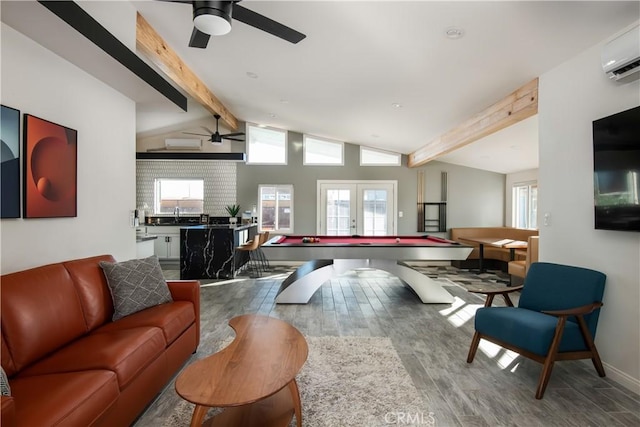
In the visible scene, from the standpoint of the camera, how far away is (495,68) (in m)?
3.19

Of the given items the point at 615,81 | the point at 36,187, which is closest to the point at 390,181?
the point at 615,81

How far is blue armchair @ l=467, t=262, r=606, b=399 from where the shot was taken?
225 centimetres

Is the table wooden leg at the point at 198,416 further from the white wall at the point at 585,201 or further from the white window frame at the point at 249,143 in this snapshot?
the white window frame at the point at 249,143

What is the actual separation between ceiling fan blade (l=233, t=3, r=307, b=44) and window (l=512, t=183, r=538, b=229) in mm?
6486

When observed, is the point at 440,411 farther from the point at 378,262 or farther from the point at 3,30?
the point at 3,30

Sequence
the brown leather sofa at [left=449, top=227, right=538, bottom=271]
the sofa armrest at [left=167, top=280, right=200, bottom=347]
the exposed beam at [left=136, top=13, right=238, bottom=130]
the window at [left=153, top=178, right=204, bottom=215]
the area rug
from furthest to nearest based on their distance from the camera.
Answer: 1. the window at [left=153, top=178, right=204, bottom=215]
2. the brown leather sofa at [left=449, top=227, right=538, bottom=271]
3. the exposed beam at [left=136, top=13, right=238, bottom=130]
4. the sofa armrest at [left=167, top=280, right=200, bottom=347]
5. the area rug

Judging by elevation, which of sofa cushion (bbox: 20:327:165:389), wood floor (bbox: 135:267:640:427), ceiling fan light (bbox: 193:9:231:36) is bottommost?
wood floor (bbox: 135:267:640:427)

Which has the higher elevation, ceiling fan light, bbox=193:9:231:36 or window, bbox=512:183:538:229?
ceiling fan light, bbox=193:9:231:36

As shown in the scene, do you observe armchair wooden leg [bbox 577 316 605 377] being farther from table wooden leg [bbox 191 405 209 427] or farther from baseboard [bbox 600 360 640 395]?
table wooden leg [bbox 191 405 209 427]

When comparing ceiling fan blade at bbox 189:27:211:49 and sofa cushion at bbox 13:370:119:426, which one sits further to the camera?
ceiling fan blade at bbox 189:27:211:49

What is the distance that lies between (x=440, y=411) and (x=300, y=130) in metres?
6.53

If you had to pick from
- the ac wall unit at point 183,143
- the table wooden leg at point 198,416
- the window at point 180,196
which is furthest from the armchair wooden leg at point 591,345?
the ac wall unit at point 183,143

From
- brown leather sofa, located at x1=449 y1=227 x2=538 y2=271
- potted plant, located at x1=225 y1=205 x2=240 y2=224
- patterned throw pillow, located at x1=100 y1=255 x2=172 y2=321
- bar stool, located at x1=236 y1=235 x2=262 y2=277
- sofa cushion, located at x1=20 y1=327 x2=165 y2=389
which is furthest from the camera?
potted plant, located at x1=225 y1=205 x2=240 y2=224

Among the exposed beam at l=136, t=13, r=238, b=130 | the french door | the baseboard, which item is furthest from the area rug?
the french door
